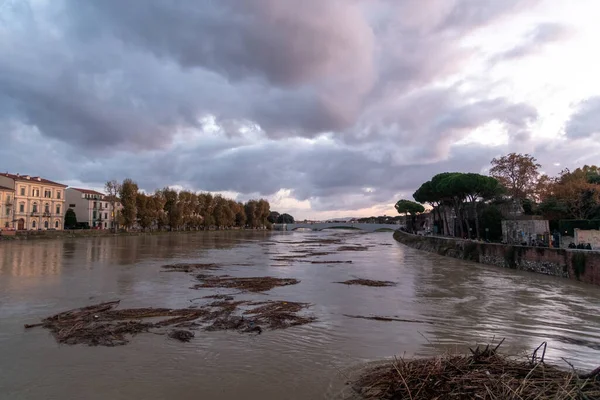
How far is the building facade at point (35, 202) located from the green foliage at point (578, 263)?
84108 millimetres

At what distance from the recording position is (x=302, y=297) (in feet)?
50.2

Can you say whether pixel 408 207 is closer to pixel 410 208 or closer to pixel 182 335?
pixel 410 208

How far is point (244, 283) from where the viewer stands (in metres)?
18.4

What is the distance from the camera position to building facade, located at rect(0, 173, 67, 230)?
7131 cm

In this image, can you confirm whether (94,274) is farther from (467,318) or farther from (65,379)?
(467,318)

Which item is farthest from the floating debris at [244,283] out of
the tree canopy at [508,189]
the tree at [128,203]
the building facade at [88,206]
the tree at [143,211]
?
the building facade at [88,206]

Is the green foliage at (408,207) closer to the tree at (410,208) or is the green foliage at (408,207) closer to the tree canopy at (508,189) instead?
the tree at (410,208)

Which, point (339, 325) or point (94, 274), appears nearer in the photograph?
point (339, 325)

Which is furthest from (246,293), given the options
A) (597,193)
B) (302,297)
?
(597,193)

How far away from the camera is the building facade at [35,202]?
71.3m

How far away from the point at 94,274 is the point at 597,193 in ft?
138

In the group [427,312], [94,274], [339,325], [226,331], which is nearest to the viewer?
[226,331]

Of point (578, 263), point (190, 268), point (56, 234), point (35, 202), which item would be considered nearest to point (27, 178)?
point (35, 202)

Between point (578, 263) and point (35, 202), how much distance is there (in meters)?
88.0
